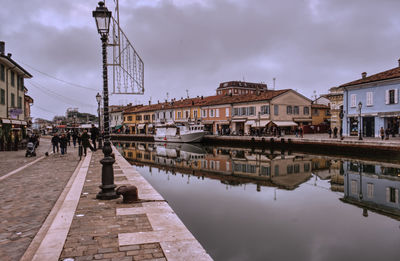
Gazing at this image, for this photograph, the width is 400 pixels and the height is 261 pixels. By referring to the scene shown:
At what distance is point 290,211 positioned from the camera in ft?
31.1

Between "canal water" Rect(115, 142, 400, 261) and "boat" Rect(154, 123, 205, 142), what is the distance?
26.8 metres

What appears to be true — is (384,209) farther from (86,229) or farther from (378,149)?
(378,149)

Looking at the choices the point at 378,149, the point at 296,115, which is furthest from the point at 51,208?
the point at 296,115

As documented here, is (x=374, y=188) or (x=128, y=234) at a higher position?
(x=128, y=234)

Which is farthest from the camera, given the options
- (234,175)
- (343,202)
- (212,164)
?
(212,164)

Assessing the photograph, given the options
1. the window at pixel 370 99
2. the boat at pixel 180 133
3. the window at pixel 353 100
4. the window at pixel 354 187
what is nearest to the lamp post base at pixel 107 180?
the window at pixel 354 187

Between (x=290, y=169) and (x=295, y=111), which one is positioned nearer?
(x=290, y=169)

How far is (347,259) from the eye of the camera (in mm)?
6090

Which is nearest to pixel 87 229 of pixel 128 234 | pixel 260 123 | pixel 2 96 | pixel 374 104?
pixel 128 234

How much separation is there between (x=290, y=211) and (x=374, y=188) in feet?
18.8

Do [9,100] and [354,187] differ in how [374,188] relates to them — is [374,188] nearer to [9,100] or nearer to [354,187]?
[354,187]

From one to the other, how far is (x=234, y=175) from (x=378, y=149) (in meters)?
13.4

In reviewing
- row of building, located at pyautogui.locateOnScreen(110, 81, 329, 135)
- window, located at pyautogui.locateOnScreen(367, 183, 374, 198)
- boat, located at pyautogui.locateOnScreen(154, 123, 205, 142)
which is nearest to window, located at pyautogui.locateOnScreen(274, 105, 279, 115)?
row of building, located at pyautogui.locateOnScreen(110, 81, 329, 135)

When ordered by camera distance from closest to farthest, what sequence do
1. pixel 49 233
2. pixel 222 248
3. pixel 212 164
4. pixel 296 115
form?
pixel 49 233, pixel 222 248, pixel 212 164, pixel 296 115
